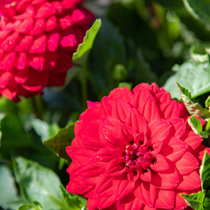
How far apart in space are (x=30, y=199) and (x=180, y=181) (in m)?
0.26

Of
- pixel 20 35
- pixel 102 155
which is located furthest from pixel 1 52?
pixel 102 155

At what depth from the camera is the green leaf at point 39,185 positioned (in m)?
0.44

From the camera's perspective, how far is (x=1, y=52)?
1.32 ft

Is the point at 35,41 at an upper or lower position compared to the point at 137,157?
upper

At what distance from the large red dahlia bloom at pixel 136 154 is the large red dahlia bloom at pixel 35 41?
110 millimetres

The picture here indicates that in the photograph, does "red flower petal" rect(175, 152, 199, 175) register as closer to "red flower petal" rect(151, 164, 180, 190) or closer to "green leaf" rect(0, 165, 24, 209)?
"red flower petal" rect(151, 164, 180, 190)

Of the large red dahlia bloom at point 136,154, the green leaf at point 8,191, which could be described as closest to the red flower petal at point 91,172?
the large red dahlia bloom at point 136,154

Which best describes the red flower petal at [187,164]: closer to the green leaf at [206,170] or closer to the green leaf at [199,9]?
the green leaf at [206,170]

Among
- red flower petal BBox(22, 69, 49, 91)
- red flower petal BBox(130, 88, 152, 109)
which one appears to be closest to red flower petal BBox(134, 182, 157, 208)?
red flower petal BBox(130, 88, 152, 109)

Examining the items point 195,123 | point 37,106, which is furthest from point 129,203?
point 37,106

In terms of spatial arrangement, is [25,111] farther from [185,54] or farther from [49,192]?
[185,54]

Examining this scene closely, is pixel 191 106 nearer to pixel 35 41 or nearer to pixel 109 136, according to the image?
pixel 109 136

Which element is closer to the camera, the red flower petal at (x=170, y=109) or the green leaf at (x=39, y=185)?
the red flower petal at (x=170, y=109)

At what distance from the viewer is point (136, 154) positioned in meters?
0.36
